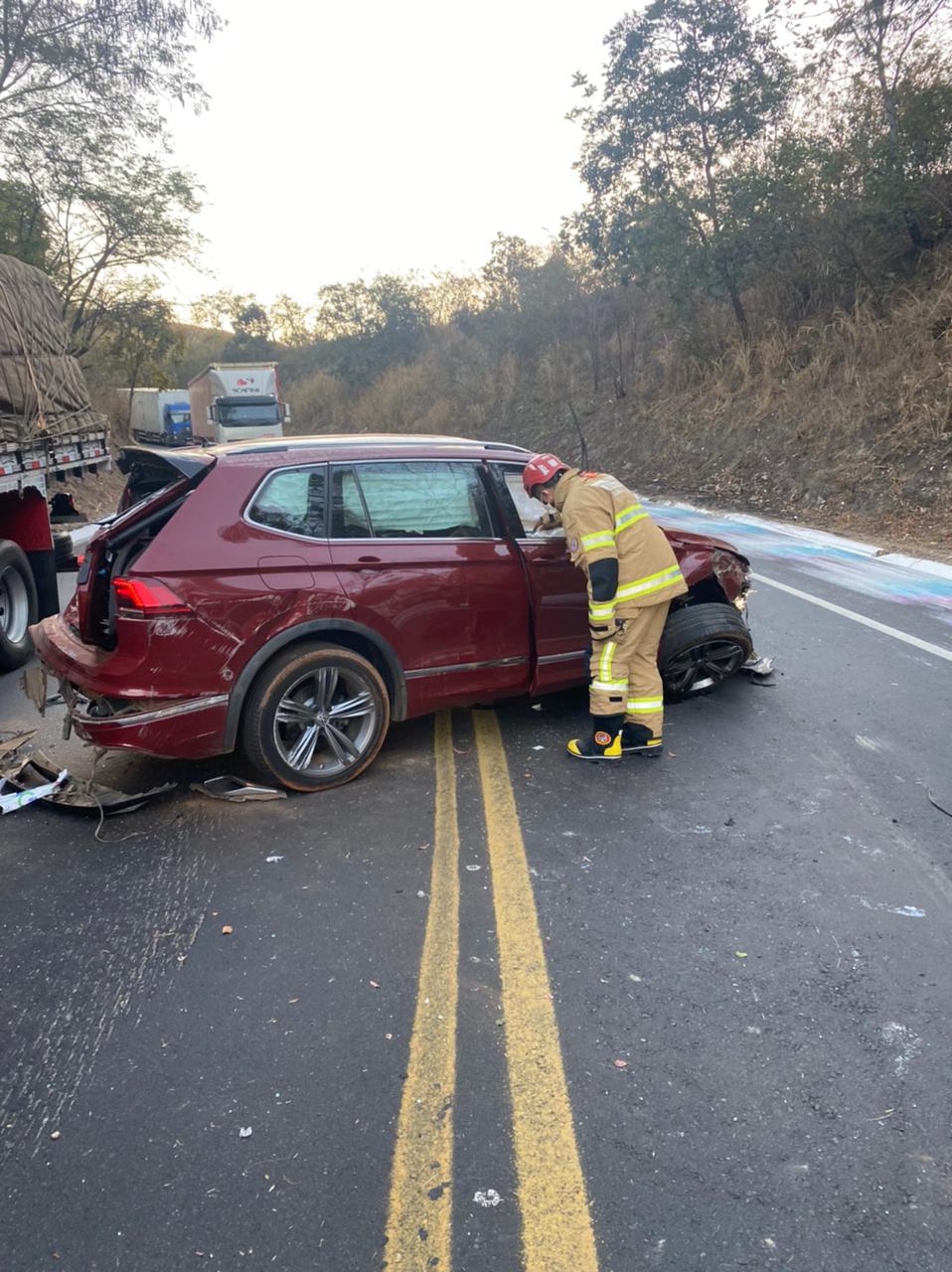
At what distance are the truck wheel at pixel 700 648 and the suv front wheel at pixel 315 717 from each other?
187 centimetres

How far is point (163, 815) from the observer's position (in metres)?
4.12

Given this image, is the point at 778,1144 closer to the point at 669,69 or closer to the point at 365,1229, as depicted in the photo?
the point at 365,1229

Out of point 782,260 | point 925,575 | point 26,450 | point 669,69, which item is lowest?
point 925,575

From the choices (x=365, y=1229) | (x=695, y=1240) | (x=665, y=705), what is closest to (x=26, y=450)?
(x=665, y=705)

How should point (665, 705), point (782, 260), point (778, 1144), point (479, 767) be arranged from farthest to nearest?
point (782, 260), point (665, 705), point (479, 767), point (778, 1144)

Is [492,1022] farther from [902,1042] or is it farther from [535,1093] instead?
[902,1042]

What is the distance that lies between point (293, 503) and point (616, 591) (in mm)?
1725

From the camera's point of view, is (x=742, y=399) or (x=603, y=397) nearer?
(x=742, y=399)

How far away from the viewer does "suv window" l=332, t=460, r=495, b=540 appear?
14.6 ft

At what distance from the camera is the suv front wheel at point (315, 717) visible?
13.6ft

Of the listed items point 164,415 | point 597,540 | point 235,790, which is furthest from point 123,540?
point 164,415

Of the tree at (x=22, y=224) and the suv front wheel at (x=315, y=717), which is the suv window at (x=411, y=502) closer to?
the suv front wheel at (x=315, y=717)

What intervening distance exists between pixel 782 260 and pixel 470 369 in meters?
18.3

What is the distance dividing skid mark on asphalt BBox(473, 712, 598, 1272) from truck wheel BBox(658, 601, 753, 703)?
1.96 metres
